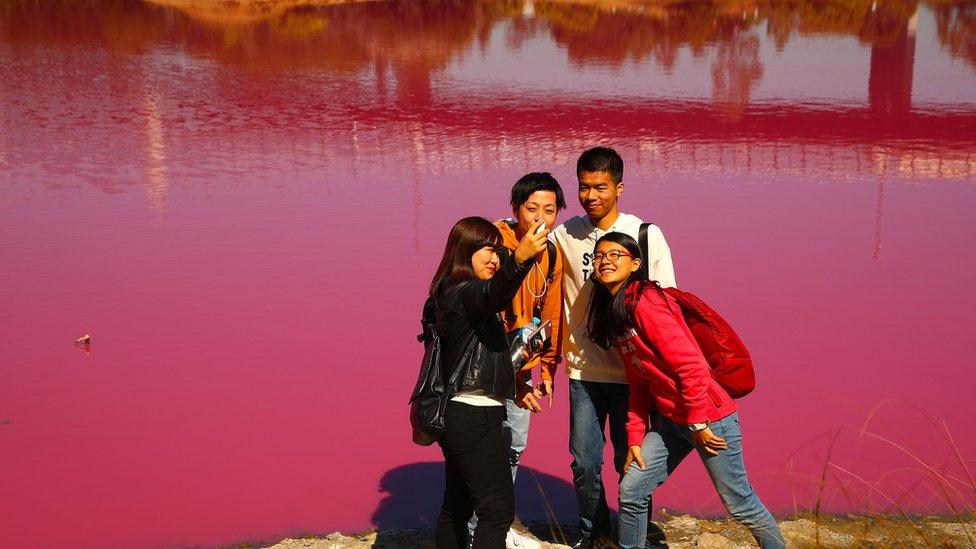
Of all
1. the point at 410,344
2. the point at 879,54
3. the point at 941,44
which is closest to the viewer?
the point at 410,344

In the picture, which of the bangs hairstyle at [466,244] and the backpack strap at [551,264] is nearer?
the bangs hairstyle at [466,244]

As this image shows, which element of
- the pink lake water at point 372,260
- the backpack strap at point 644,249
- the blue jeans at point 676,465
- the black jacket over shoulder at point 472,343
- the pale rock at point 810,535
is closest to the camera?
the black jacket over shoulder at point 472,343

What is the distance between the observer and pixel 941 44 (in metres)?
22.2

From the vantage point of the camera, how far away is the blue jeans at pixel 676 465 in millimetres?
3256

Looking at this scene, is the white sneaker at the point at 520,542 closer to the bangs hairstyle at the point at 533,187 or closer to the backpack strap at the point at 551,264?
the backpack strap at the point at 551,264

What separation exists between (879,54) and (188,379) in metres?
17.1

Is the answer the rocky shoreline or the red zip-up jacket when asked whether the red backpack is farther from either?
the rocky shoreline

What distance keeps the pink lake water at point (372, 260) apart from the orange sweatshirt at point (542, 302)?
0.96 metres

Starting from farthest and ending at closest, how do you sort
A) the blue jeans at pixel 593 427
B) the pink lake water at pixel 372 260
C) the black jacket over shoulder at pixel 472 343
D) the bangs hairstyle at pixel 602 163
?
the pink lake water at pixel 372 260 → the blue jeans at pixel 593 427 → the bangs hairstyle at pixel 602 163 → the black jacket over shoulder at pixel 472 343

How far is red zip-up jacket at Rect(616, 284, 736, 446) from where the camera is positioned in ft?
10.3

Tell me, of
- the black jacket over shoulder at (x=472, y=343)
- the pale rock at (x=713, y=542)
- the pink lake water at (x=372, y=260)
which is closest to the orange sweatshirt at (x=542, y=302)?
the black jacket over shoulder at (x=472, y=343)

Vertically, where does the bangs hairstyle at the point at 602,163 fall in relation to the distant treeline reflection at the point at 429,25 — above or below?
below

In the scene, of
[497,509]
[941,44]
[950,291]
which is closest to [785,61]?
[941,44]

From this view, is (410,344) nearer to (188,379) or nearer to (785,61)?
(188,379)
